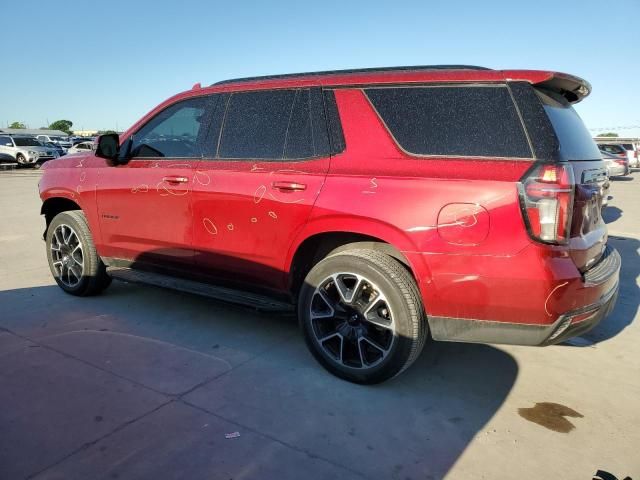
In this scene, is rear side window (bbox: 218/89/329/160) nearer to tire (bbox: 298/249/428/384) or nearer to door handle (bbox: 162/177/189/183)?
door handle (bbox: 162/177/189/183)

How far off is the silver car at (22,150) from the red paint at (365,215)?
26.5m

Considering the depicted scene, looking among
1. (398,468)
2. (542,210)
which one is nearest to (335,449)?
(398,468)

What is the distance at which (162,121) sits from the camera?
13.8ft

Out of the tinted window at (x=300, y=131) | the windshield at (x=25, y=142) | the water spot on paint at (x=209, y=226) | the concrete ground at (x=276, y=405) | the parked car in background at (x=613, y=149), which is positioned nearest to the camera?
the concrete ground at (x=276, y=405)

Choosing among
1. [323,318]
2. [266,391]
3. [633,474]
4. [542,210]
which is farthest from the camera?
[323,318]

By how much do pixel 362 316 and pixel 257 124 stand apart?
1.58m

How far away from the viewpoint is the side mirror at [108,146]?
4.17 meters

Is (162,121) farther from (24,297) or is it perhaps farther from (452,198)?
(452,198)

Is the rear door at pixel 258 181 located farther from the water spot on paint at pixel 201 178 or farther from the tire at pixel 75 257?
the tire at pixel 75 257

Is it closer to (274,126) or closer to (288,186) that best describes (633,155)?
(274,126)

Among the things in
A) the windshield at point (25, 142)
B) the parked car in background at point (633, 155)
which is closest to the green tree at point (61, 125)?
the windshield at point (25, 142)

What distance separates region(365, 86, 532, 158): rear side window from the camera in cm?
268

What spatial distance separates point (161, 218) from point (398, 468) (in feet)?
8.64

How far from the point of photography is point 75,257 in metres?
4.73
